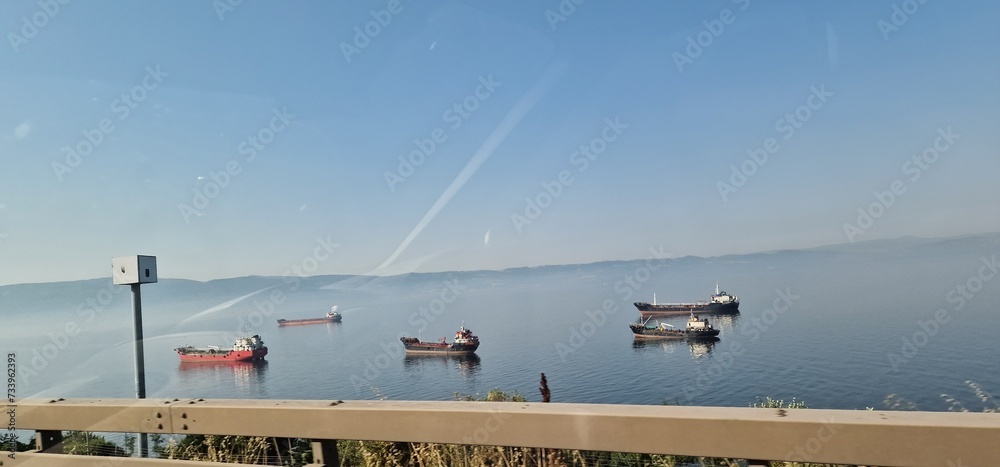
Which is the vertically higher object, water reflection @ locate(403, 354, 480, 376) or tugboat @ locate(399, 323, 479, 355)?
tugboat @ locate(399, 323, 479, 355)

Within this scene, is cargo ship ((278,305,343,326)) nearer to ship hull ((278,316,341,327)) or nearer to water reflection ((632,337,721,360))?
ship hull ((278,316,341,327))

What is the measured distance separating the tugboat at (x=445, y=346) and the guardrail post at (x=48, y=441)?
28.4 metres

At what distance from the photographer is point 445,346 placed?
3139 centimetres

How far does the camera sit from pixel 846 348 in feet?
101

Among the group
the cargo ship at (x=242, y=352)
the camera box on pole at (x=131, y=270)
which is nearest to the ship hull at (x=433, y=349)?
the cargo ship at (x=242, y=352)

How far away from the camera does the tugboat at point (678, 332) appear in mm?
34562

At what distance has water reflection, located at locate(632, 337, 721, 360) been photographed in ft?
112

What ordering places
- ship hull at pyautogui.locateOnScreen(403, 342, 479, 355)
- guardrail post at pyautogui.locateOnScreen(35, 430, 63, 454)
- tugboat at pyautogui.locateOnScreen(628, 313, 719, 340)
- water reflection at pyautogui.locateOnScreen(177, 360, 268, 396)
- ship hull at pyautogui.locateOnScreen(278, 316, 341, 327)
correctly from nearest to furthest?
guardrail post at pyautogui.locateOnScreen(35, 430, 63, 454) → water reflection at pyautogui.locateOnScreen(177, 360, 268, 396) → ship hull at pyautogui.locateOnScreen(403, 342, 479, 355) → ship hull at pyautogui.locateOnScreen(278, 316, 341, 327) → tugboat at pyautogui.locateOnScreen(628, 313, 719, 340)

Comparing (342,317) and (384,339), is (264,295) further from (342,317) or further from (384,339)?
(342,317)

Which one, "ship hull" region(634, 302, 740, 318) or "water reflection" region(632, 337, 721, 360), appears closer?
"water reflection" region(632, 337, 721, 360)
